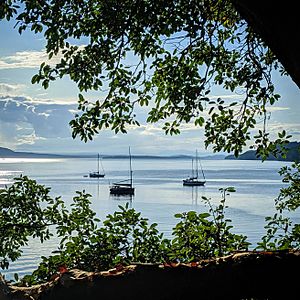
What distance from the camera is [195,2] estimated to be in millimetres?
6227

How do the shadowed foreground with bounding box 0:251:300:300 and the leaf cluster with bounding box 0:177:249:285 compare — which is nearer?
the shadowed foreground with bounding box 0:251:300:300

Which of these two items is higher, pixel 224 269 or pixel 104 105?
pixel 104 105

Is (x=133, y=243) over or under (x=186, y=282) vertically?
under

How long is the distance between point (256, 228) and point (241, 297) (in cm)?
3539

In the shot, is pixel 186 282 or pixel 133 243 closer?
pixel 186 282

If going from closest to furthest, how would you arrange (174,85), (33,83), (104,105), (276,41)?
(276,41), (33,83), (104,105), (174,85)

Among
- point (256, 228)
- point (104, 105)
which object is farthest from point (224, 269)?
point (256, 228)

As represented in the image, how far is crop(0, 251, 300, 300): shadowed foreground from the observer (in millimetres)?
3578

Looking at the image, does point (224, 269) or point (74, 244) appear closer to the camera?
point (224, 269)

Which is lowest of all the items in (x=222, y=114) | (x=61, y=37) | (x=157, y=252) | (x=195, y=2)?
(x=157, y=252)

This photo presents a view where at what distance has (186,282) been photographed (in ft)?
12.2

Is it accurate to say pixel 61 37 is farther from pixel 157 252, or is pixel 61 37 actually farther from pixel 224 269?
pixel 224 269

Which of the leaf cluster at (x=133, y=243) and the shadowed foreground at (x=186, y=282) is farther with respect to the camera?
the leaf cluster at (x=133, y=243)

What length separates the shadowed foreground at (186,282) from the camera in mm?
3578
